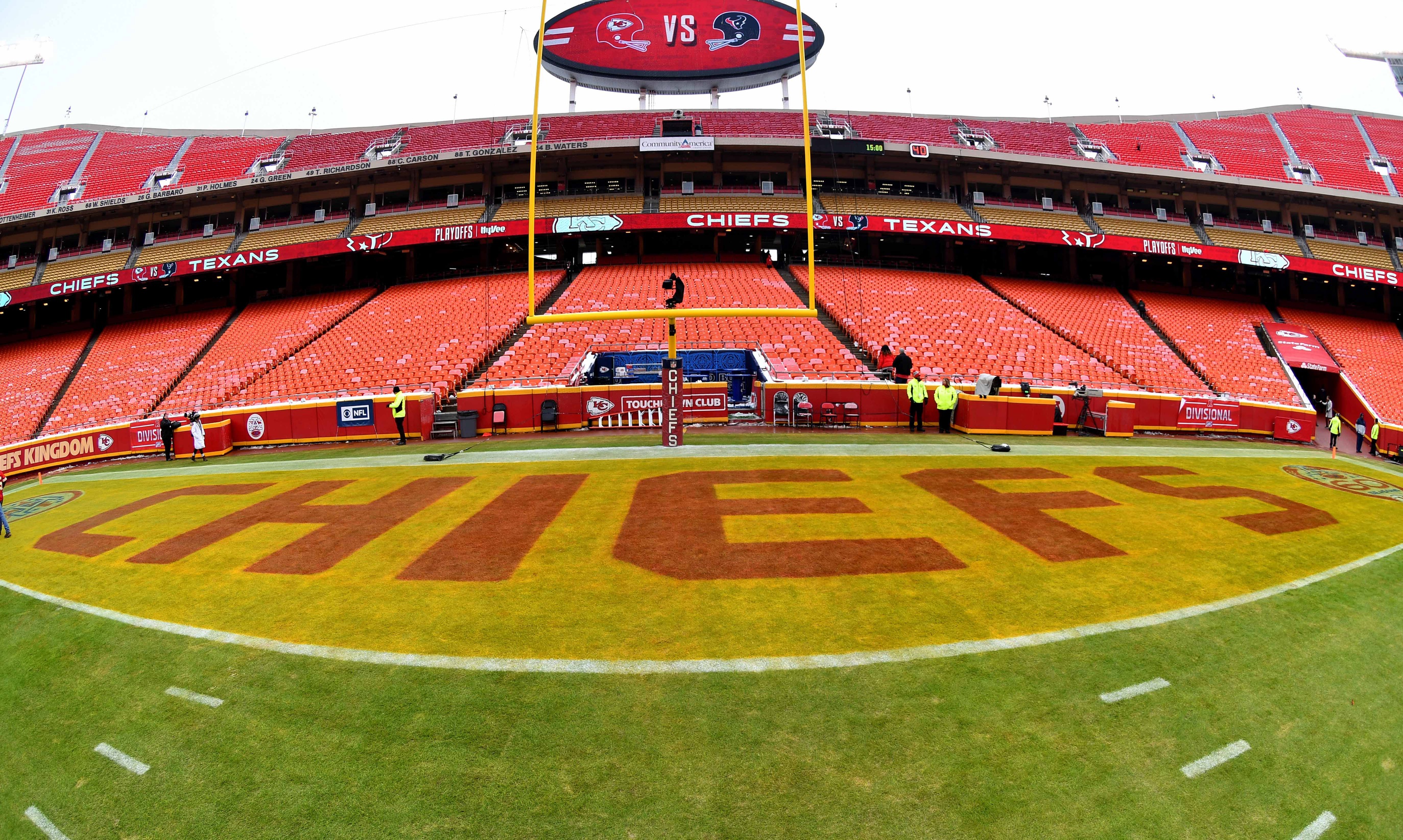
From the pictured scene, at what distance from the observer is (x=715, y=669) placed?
464cm

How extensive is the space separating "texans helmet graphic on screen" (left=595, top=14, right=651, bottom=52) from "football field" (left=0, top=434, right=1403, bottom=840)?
35.7 m

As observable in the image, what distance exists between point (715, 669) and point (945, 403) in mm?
12967

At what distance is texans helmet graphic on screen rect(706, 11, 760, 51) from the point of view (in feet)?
116

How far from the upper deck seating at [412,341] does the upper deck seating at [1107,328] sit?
24.3 m

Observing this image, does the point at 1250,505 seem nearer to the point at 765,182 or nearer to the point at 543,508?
the point at 543,508

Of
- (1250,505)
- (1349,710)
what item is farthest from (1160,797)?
(1250,505)

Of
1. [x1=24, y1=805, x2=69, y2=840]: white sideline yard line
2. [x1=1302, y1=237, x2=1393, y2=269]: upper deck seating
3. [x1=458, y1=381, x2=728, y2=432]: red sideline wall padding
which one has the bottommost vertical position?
[x1=24, y1=805, x2=69, y2=840]: white sideline yard line

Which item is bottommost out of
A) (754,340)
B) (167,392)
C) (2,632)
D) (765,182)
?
(2,632)

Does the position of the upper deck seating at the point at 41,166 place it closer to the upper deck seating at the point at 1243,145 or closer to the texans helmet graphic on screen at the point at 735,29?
the texans helmet graphic on screen at the point at 735,29

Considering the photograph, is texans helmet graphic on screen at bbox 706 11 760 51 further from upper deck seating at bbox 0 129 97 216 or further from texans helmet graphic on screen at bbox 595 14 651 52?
upper deck seating at bbox 0 129 97 216

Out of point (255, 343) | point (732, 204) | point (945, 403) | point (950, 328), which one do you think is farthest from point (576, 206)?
point (945, 403)

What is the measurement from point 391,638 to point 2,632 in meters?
4.49

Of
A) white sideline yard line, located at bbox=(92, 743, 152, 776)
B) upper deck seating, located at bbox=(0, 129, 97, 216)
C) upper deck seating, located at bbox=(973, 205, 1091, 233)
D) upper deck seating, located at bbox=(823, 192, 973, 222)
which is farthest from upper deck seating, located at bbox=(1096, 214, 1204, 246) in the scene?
upper deck seating, located at bbox=(0, 129, 97, 216)

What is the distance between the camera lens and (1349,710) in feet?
13.9
